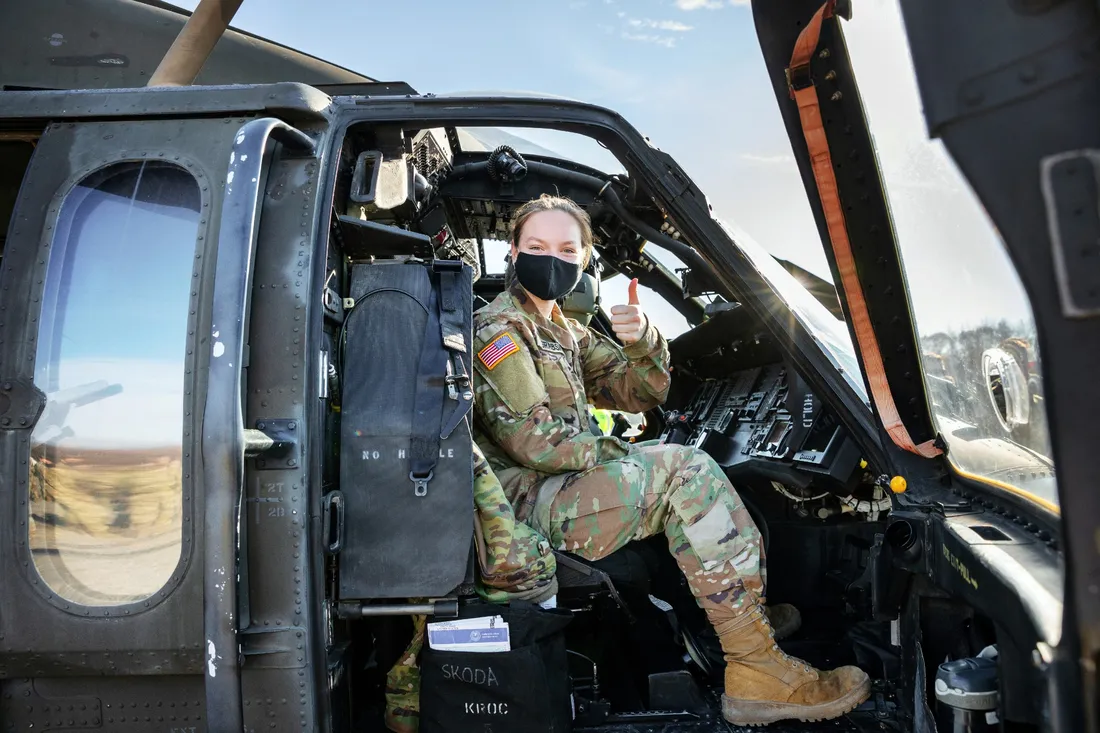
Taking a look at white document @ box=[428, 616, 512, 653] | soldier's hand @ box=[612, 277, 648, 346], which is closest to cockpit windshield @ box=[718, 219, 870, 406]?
soldier's hand @ box=[612, 277, 648, 346]

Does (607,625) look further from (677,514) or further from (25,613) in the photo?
(25,613)

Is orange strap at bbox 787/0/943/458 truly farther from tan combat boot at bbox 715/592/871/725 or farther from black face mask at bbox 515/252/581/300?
black face mask at bbox 515/252/581/300

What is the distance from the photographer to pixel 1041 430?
1.21 metres

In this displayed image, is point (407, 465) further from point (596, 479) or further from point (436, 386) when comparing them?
point (596, 479)

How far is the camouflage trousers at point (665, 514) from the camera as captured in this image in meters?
2.07

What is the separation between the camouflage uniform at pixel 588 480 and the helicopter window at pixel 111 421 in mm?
821

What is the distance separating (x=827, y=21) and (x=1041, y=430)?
93 centimetres

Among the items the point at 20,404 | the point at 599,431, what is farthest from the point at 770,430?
the point at 20,404

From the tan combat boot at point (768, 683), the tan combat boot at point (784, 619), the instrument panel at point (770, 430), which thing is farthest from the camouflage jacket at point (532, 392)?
the tan combat boot at point (784, 619)

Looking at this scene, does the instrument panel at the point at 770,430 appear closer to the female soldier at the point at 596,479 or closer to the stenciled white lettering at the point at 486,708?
the female soldier at the point at 596,479

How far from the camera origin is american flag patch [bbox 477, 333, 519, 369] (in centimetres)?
220

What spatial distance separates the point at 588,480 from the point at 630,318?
22.3 inches

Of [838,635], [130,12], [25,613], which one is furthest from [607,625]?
[130,12]

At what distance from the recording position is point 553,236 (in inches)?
93.1
